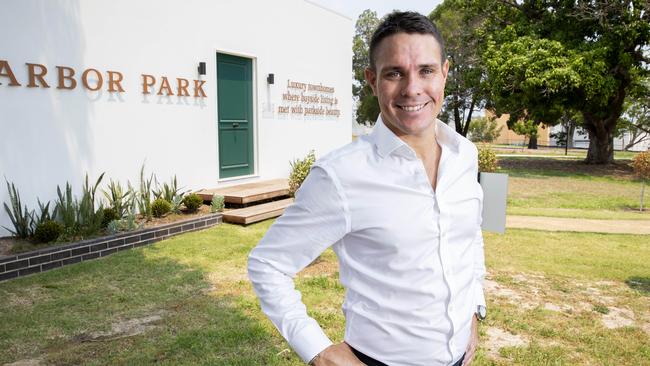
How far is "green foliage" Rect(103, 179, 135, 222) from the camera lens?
293 inches

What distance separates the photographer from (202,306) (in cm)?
475

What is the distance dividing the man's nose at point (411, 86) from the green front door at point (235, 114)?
8.73m

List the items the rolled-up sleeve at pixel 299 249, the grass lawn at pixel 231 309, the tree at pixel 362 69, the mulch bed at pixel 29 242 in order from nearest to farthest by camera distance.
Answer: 1. the rolled-up sleeve at pixel 299 249
2. the grass lawn at pixel 231 309
3. the mulch bed at pixel 29 242
4. the tree at pixel 362 69

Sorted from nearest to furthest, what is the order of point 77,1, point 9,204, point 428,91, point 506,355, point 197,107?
point 428,91, point 506,355, point 9,204, point 77,1, point 197,107

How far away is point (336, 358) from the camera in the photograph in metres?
1.54

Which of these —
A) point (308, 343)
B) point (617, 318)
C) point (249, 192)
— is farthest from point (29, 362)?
point (249, 192)

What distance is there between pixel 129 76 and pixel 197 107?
1.51 meters

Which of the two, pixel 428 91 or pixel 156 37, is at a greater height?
pixel 156 37

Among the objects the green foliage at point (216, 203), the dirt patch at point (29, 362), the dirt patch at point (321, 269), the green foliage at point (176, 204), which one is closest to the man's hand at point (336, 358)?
the dirt patch at point (29, 362)

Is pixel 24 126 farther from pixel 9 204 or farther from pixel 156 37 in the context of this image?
pixel 156 37

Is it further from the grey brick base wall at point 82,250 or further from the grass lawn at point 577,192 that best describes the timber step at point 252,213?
the grass lawn at point 577,192

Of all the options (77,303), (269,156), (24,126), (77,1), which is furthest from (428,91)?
(269,156)

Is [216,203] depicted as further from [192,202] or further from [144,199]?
[144,199]

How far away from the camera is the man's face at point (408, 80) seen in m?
1.59
